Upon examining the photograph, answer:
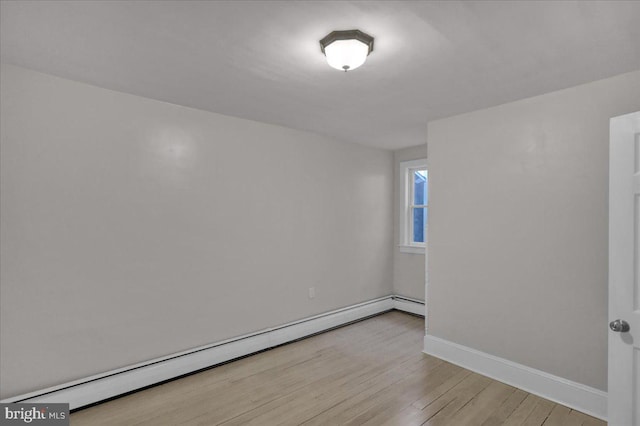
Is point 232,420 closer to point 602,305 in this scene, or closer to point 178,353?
point 178,353

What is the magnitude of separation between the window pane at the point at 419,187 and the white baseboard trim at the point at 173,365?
6.62 ft

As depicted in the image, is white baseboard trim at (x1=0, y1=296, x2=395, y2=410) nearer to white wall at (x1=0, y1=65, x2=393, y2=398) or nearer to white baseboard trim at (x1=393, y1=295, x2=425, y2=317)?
white wall at (x1=0, y1=65, x2=393, y2=398)

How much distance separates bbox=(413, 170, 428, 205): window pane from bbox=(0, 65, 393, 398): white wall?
5.18ft

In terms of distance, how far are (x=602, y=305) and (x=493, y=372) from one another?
3.49 ft

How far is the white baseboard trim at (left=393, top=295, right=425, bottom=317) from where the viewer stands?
15.4 ft

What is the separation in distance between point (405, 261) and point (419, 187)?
1.16 meters

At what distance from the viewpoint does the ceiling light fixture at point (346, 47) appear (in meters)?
1.81

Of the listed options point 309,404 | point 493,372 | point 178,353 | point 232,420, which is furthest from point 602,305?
point 178,353

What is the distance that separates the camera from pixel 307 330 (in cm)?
396

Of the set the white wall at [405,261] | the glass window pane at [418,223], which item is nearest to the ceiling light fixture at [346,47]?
the white wall at [405,261]

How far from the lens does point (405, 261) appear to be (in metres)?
4.99

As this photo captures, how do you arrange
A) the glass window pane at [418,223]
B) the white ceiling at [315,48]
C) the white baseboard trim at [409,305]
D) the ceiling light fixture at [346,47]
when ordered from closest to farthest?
the white ceiling at [315,48], the ceiling light fixture at [346,47], the white baseboard trim at [409,305], the glass window pane at [418,223]

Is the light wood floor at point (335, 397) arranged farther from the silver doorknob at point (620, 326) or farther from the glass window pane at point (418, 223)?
the glass window pane at point (418, 223)

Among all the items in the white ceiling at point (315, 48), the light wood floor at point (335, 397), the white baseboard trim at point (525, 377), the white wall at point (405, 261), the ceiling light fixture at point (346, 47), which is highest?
the white ceiling at point (315, 48)
